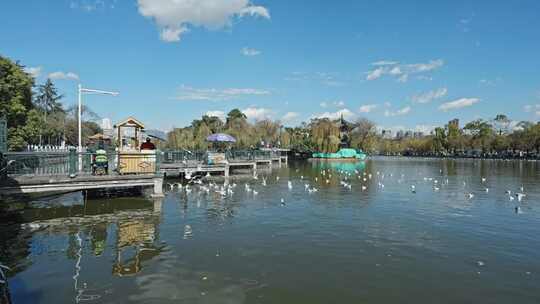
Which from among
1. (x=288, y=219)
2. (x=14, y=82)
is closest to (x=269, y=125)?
(x=14, y=82)

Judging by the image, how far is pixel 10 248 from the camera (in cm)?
911

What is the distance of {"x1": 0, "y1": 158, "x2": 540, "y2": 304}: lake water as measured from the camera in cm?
694

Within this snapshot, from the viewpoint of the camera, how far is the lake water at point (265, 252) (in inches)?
273

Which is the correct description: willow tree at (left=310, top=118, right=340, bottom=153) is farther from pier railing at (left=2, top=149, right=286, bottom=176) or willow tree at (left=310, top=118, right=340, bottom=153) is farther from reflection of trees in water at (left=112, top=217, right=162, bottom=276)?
reflection of trees in water at (left=112, top=217, right=162, bottom=276)

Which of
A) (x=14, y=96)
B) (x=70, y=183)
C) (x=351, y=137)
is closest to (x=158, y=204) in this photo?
(x=70, y=183)

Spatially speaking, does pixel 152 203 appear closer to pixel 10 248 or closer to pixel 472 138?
pixel 10 248

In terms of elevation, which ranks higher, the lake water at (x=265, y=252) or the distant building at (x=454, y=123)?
the distant building at (x=454, y=123)

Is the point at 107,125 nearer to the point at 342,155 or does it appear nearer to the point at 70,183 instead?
the point at 70,183

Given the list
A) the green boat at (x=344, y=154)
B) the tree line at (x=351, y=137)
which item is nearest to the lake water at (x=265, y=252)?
the tree line at (x=351, y=137)

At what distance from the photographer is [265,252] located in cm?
934

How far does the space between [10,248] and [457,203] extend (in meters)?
17.3

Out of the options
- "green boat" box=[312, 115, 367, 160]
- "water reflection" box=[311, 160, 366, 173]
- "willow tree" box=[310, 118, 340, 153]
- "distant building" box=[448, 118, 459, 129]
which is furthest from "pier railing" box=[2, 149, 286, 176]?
"distant building" box=[448, 118, 459, 129]

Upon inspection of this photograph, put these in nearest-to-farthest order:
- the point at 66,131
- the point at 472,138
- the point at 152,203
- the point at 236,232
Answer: the point at 236,232 < the point at 152,203 < the point at 66,131 < the point at 472,138

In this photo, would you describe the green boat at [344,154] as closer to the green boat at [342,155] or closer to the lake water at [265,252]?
the green boat at [342,155]
